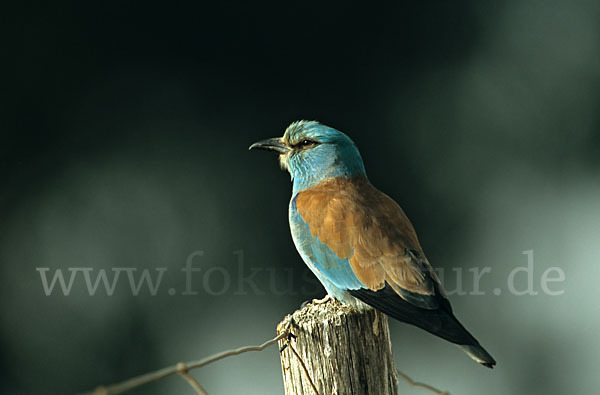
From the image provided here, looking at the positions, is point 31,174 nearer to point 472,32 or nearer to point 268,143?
point 268,143

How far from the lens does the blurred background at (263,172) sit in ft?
17.4

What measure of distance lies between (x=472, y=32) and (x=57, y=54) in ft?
9.82

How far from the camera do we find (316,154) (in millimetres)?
3525

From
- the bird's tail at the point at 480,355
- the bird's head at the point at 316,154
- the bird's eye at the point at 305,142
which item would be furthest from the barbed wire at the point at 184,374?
the bird's eye at the point at 305,142

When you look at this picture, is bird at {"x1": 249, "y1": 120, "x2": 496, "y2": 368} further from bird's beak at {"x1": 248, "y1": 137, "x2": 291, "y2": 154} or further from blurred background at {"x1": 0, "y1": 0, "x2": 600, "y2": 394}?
blurred background at {"x1": 0, "y1": 0, "x2": 600, "y2": 394}

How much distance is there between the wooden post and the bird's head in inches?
47.8

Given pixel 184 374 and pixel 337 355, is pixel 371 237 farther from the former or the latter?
pixel 184 374

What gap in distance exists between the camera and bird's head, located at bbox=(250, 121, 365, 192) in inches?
136

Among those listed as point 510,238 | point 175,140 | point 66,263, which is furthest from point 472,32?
point 66,263

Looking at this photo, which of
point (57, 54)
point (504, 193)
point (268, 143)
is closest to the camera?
point (268, 143)

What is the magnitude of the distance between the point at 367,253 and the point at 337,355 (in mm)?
689

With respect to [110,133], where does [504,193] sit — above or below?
below

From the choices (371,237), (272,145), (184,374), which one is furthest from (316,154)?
(184,374)

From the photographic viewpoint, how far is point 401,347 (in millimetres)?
5480
